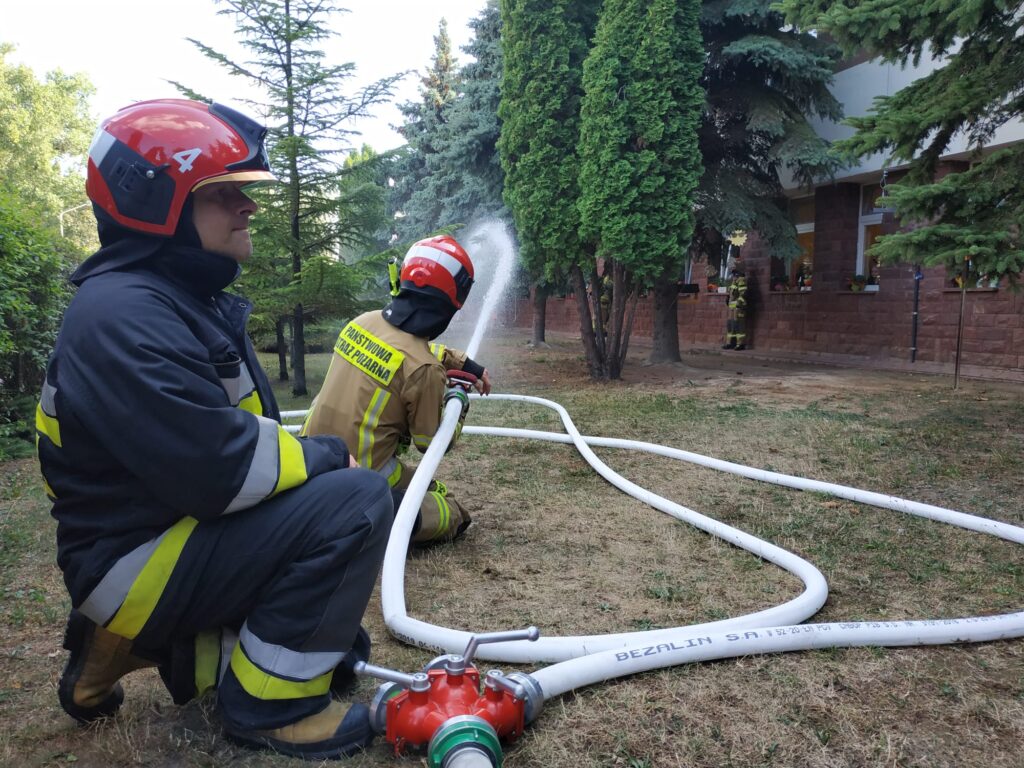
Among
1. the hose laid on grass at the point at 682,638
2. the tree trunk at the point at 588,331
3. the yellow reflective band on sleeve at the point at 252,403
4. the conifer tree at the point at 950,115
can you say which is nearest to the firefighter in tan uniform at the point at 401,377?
the hose laid on grass at the point at 682,638

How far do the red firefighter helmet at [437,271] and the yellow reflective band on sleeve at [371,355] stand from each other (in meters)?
0.31

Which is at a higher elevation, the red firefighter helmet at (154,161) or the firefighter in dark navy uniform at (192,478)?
the red firefighter helmet at (154,161)

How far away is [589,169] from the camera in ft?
32.8

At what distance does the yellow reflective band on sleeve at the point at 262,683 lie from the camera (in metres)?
1.90

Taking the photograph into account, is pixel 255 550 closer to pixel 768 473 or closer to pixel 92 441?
pixel 92 441

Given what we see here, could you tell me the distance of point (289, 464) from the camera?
6.06 ft

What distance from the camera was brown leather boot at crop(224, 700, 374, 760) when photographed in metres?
1.96

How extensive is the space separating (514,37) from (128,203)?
10003 millimetres

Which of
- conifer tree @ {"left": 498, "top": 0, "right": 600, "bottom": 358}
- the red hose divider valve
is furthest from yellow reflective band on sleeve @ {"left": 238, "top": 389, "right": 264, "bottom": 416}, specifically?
conifer tree @ {"left": 498, "top": 0, "right": 600, "bottom": 358}

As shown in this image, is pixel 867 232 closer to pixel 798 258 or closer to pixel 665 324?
pixel 798 258

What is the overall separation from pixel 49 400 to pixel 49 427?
7 centimetres

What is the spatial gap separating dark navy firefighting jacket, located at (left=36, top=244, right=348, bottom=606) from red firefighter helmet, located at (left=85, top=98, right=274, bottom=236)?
0.11m

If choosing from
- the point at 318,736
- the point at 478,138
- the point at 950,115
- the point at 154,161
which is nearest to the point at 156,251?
the point at 154,161

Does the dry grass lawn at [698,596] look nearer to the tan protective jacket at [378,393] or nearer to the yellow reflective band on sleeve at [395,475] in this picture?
the yellow reflective band on sleeve at [395,475]
